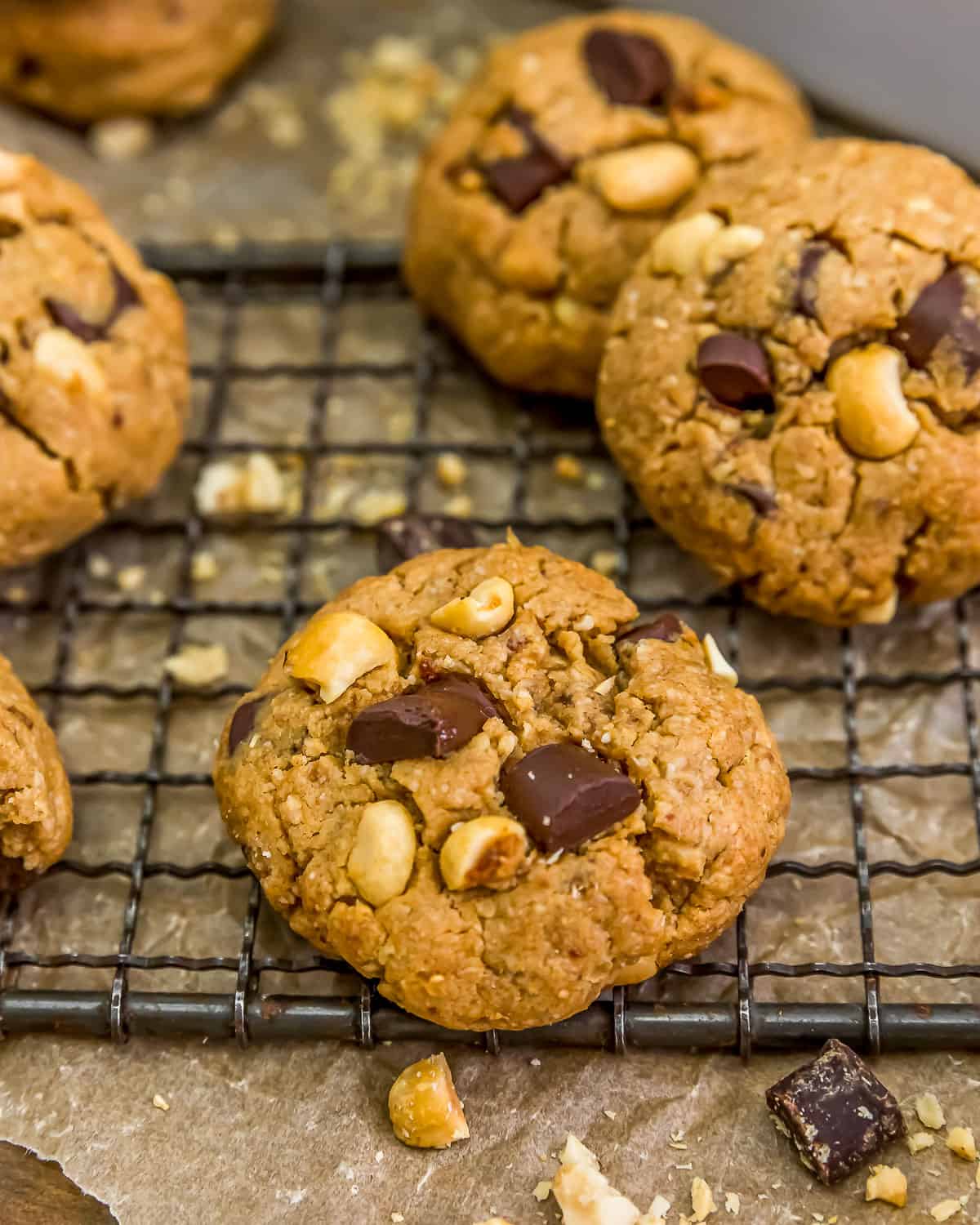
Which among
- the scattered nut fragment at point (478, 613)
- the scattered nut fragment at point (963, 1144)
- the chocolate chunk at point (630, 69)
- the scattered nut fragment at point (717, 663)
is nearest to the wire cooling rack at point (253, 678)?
the scattered nut fragment at point (963, 1144)

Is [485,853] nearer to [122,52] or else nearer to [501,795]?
[501,795]

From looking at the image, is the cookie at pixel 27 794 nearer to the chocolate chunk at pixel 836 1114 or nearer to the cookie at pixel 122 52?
the chocolate chunk at pixel 836 1114

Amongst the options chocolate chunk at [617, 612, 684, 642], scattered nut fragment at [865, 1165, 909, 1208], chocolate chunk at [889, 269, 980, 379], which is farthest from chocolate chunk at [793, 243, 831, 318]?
scattered nut fragment at [865, 1165, 909, 1208]

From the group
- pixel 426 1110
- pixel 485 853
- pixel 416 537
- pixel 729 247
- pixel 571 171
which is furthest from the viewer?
pixel 571 171

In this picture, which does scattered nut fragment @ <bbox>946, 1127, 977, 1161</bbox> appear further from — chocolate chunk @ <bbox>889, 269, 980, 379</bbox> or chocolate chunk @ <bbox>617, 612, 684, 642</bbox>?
chocolate chunk @ <bbox>889, 269, 980, 379</bbox>

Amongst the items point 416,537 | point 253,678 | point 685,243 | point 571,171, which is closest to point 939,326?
point 685,243

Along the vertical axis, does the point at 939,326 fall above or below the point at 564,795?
above
